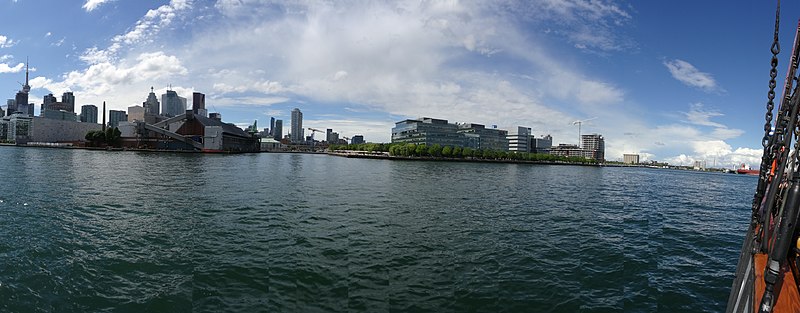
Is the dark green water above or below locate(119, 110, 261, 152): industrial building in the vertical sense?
below

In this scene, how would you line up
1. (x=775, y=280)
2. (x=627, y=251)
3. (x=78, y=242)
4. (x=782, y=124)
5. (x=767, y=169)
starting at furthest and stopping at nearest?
(x=627, y=251) → (x=78, y=242) → (x=767, y=169) → (x=782, y=124) → (x=775, y=280)

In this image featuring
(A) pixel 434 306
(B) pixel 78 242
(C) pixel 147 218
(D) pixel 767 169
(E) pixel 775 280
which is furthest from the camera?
(C) pixel 147 218

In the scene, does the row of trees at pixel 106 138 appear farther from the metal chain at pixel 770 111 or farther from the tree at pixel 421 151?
the metal chain at pixel 770 111

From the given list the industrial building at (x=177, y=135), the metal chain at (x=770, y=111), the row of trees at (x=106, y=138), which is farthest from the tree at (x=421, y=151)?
the metal chain at (x=770, y=111)

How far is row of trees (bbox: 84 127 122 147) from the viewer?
165 metres

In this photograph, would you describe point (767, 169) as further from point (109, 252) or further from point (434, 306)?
point (109, 252)

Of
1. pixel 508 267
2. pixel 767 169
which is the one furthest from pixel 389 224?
pixel 767 169

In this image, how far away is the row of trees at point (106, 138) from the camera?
165125mm

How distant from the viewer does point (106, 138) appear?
16712 cm

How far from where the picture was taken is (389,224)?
20625 millimetres

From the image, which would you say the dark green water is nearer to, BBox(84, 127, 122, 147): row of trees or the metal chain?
the metal chain

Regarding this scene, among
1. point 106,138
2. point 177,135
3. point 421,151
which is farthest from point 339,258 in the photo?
point 106,138

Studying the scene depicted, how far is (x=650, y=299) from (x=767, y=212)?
8.09 meters

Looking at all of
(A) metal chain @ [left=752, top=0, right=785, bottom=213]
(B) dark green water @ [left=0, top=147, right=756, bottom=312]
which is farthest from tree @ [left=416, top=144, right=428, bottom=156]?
(A) metal chain @ [left=752, top=0, right=785, bottom=213]
